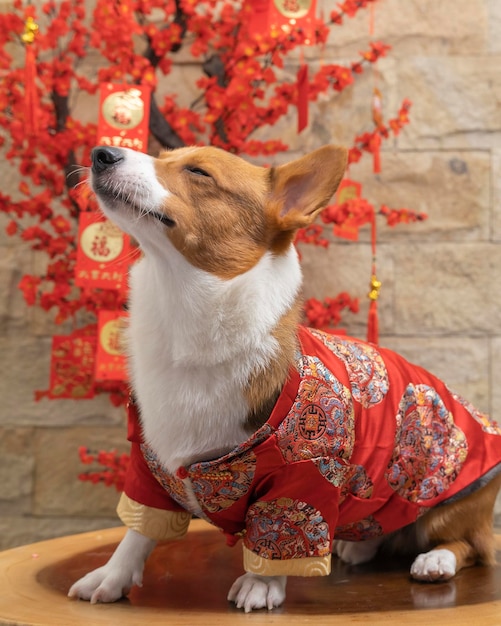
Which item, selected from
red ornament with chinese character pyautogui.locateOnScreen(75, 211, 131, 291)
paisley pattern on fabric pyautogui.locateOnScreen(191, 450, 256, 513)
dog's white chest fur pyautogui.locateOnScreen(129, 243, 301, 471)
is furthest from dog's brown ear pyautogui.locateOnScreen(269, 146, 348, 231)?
red ornament with chinese character pyautogui.locateOnScreen(75, 211, 131, 291)

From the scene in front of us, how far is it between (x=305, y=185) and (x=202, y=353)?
0.34 metres

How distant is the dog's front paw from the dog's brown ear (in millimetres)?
604

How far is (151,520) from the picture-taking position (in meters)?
1.28

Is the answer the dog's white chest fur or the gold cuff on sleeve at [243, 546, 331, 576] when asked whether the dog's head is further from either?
the gold cuff on sleeve at [243, 546, 331, 576]

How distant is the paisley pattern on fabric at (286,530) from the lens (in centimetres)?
116

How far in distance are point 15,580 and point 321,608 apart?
51cm

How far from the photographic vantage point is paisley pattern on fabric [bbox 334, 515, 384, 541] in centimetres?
139

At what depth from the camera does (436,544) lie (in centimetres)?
147

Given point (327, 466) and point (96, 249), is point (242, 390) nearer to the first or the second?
point (327, 466)

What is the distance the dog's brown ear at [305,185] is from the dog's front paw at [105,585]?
0.60m

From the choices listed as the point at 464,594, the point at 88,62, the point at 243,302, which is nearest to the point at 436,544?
the point at 464,594

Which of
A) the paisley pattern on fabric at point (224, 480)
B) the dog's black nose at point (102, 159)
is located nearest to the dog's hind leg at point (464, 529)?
the paisley pattern on fabric at point (224, 480)

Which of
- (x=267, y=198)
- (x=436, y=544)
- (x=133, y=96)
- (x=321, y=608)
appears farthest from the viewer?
(x=133, y=96)

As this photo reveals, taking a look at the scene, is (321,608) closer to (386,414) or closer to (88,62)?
(386,414)
